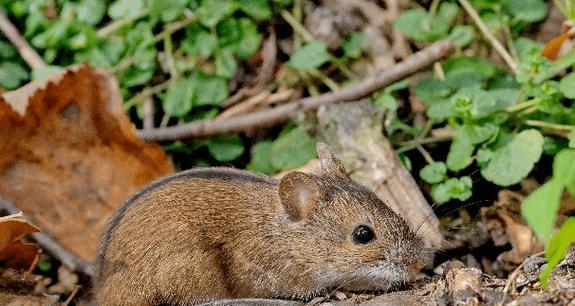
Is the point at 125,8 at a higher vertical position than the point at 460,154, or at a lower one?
higher

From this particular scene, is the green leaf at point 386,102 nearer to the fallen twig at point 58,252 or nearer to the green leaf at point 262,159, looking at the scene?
the green leaf at point 262,159

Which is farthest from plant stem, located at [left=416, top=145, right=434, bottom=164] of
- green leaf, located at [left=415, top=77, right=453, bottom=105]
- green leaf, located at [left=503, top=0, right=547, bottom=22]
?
green leaf, located at [left=503, top=0, right=547, bottom=22]

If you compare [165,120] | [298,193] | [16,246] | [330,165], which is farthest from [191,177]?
[165,120]

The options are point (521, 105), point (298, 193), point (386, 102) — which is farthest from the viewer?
point (386, 102)

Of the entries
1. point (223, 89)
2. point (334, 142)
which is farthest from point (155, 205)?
point (223, 89)

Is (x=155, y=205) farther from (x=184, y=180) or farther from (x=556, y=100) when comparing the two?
(x=556, y=100)

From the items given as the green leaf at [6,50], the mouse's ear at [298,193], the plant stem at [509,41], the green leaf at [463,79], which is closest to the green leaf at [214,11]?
the green leaf at [6,50]

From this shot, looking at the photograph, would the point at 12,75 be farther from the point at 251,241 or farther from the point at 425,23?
the point at 425,23
